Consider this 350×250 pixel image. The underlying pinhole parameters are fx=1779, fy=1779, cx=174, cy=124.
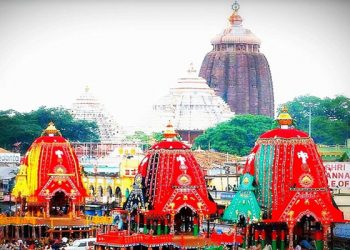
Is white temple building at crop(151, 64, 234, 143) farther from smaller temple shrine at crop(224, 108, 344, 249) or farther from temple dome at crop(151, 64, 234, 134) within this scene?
smaller temple shrine at crop(224, 108, 344, 249)

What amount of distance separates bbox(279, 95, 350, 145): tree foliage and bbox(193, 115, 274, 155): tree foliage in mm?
2652

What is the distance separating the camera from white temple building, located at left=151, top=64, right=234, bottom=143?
13150 centimetres

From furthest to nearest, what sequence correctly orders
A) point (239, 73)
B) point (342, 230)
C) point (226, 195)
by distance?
point (239, 73) < point (226, 195) < point (342, 230)

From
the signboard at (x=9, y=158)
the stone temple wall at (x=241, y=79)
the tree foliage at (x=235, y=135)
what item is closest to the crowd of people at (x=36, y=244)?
the signboard at (x=9, y=158)

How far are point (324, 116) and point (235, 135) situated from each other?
35.8 ft

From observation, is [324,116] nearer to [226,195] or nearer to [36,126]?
[36,126]

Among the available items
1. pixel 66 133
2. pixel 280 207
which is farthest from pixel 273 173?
pixel 66 133

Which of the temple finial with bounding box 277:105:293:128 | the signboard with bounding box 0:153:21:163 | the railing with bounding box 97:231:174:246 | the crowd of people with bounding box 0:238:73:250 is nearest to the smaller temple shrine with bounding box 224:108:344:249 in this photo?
the temple finial with bounding box 277:105:293:128

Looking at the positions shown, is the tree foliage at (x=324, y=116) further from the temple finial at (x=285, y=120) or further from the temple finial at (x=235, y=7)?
the temple finial at (x=285, y=120)

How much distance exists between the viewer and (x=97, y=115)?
133 meters

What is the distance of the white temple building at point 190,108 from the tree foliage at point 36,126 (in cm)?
738

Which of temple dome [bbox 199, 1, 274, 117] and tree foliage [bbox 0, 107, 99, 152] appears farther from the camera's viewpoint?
temple dome [bbox 199, 1, 274, 117]

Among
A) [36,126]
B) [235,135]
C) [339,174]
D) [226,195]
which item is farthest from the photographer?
[36,126]

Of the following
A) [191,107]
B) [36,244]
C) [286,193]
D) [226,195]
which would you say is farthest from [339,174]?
[191,107]
